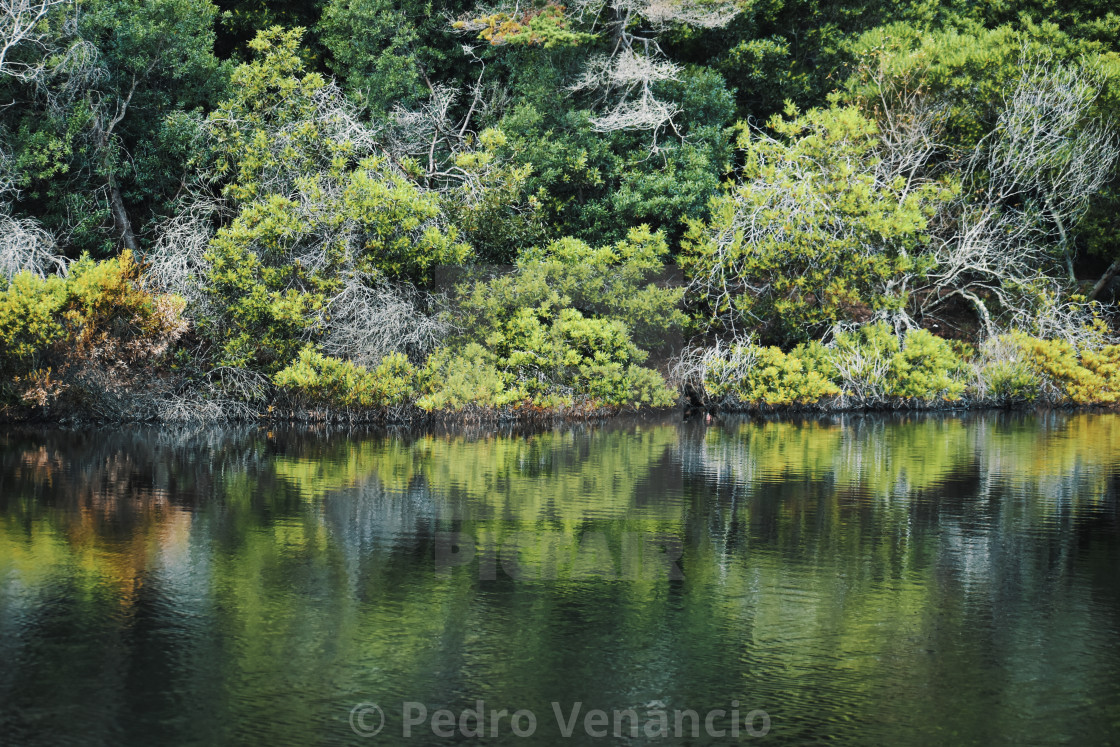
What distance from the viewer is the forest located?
2219 centimetres

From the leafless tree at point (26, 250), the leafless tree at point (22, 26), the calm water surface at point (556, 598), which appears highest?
the leafless tree at point (22, 26)

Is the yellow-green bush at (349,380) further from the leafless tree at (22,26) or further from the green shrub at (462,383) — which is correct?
the leafless tree at (22,26)

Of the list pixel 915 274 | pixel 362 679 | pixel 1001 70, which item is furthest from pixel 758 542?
pixel 1001 70

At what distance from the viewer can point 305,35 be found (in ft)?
94.7

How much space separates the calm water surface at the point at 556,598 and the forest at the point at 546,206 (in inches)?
232

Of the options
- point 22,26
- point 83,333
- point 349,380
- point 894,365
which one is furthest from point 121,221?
point 894,365

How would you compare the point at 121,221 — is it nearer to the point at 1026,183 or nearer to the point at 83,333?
the point at 83,333

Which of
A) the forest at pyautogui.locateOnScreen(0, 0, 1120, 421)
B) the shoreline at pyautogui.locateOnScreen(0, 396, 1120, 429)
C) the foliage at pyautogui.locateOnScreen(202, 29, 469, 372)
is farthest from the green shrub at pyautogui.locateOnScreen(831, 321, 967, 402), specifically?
the foliage at pyautogui.locateOnScreen(202, 29, 469, 372)

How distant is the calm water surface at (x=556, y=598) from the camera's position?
6.87m

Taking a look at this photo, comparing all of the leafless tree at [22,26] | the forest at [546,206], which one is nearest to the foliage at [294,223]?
the forest at [546,206]

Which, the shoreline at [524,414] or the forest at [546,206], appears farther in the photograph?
the forest at [546,206]

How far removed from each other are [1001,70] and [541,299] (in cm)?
1138

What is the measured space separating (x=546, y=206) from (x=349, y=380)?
7124mm

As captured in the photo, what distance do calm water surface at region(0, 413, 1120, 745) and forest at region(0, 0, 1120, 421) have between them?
5.89 m
